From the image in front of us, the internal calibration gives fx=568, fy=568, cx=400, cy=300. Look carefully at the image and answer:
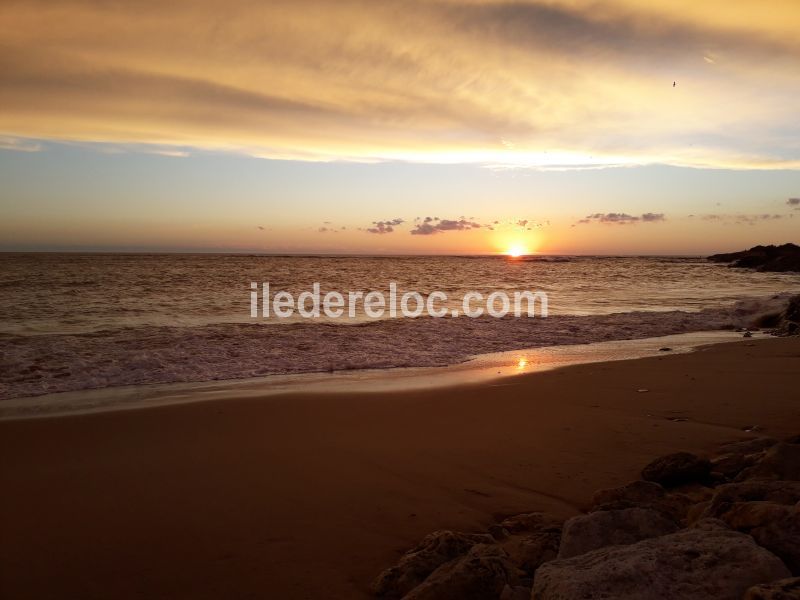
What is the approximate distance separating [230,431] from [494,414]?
10.3 ft

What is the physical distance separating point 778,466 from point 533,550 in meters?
1.99

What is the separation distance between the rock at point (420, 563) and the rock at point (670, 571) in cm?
64

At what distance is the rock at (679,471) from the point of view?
173 inches

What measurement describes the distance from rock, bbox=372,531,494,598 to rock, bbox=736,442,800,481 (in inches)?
86.1

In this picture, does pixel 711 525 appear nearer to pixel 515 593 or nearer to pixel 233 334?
pixel 515 593

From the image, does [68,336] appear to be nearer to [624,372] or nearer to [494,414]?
[494,414]

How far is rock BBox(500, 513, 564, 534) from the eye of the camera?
12.7ft

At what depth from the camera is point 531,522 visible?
3.96 metres

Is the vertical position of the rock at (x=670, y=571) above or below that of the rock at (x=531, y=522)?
above

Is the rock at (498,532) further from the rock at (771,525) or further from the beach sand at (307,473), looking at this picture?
the rock at (771,525)

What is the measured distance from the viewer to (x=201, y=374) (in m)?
9.94

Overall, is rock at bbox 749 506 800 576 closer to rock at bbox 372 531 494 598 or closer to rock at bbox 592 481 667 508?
rock at bbox 592 481 667 508

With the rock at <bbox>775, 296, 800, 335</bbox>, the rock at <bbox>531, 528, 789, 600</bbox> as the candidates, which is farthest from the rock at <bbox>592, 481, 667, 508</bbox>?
the rock at <bbox>775, 296, 800, 335</bbox>

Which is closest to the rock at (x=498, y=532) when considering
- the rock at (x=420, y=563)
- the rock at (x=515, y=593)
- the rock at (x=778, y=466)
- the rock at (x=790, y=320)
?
the rock at (x=420, y=563)
